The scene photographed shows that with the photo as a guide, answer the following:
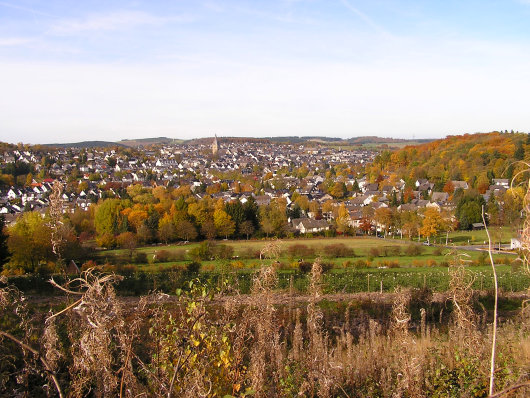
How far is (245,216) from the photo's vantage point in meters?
35.8

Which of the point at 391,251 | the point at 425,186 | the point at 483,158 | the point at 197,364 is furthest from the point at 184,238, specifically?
the point at 483,158

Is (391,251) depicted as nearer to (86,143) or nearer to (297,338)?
(297,338)

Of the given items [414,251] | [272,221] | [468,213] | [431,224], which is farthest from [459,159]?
[414,251]

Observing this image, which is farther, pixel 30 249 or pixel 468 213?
pixel 468 213

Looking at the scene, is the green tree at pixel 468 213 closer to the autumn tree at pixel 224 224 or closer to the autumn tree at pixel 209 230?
the autumn tree at pixel 224 224

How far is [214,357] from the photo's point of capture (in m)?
3.11

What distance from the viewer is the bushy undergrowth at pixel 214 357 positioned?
100 inches

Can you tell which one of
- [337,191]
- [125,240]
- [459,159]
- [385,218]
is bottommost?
[125,240]

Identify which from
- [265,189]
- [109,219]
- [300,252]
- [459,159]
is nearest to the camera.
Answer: [300,252]

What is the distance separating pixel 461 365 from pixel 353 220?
3933 cm

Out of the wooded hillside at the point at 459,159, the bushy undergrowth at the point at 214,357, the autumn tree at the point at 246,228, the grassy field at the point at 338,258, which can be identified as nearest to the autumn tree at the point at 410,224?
the grassy field at the point at 338,258

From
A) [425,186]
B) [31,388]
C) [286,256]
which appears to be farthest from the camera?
[425,186]

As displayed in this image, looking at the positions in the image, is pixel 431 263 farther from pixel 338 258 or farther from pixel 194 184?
pixel 194 184

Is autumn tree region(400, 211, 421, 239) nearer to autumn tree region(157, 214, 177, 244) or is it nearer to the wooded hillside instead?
the wooded hillside
